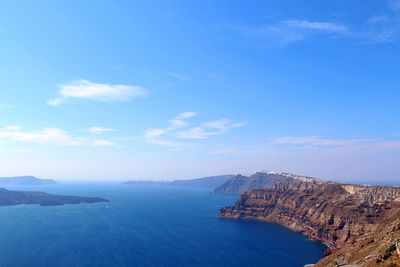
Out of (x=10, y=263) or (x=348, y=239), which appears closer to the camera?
(x=10, y=263)

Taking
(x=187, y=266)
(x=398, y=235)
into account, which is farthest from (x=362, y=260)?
(x=187, y=266)

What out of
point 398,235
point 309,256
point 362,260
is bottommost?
point 309,256

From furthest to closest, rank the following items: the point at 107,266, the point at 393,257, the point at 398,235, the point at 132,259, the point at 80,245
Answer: the point at 80,245 → the point at 132,259 → the point at 107,266 → the point at 398,235 → the point at 393,257

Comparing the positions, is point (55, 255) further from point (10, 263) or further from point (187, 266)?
point (187, 266)

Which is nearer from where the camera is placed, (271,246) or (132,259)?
(132,259)

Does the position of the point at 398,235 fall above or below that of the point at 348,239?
above

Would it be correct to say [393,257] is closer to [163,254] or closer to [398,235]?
[398,235]

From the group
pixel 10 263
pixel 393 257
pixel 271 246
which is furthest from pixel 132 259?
pixel 393 257

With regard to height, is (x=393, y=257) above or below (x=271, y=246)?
above

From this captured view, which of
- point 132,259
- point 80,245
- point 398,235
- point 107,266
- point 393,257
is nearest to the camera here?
point 393,257
